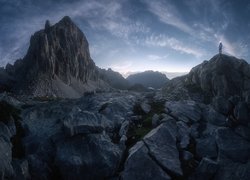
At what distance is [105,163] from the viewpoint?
67.7 feet

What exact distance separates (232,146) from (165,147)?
7.07 meters

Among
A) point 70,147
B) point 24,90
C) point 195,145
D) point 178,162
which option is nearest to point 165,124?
point 195,145

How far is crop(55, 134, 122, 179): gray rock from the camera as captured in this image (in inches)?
798

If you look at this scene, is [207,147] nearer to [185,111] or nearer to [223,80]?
[185,111]

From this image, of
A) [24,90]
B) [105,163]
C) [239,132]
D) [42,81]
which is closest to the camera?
[105,163]

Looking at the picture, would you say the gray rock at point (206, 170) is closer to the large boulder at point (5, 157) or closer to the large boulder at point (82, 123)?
the large boulder at point (82, 123)

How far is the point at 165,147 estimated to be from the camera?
75.9 ft

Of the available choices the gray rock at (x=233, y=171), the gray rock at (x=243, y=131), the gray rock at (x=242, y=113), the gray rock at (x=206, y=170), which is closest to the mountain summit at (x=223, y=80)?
the gray rock at (x=242, y=113)

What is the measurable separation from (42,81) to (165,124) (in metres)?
144

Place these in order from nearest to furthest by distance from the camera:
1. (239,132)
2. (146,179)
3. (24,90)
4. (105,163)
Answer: (146,179) < (105,163) < (239,132) < (24,90)

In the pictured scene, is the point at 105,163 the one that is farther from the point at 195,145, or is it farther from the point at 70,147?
the point at 195,145

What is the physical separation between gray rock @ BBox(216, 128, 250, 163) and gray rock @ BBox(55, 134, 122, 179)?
426 inches

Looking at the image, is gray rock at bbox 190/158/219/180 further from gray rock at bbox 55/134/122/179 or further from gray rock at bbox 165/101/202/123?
gray rock at bbox 165/101/202/123

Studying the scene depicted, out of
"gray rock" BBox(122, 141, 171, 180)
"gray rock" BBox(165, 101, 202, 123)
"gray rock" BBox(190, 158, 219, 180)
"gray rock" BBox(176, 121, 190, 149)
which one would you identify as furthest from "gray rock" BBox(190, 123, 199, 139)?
"gray rock" BBox(122, 141, 171, 180)
